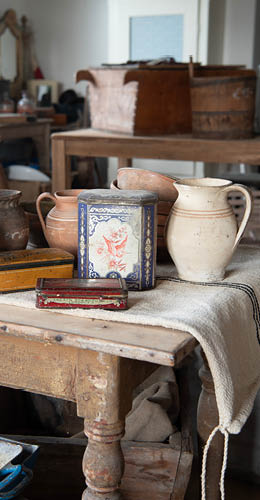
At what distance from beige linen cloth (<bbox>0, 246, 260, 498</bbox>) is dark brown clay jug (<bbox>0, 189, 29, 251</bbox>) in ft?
0.49

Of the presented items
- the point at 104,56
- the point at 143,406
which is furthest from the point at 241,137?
the point at 104,56

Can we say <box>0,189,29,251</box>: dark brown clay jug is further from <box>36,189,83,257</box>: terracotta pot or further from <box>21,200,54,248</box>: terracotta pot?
<box>21,200,54,248</box>: terracotta pot

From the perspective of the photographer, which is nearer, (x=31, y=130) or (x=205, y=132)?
(x=205, y=132)

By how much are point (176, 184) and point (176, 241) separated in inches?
4.2

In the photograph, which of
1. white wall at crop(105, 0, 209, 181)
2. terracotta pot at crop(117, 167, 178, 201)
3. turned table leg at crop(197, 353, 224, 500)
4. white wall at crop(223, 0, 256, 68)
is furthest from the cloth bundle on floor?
white wall at crop(223, 0, 256, 68)

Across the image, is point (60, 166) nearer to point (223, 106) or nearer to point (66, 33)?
point (223, 106)

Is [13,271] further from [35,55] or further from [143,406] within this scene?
[35,55]

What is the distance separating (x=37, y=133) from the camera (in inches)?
201

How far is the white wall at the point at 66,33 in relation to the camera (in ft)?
20.8

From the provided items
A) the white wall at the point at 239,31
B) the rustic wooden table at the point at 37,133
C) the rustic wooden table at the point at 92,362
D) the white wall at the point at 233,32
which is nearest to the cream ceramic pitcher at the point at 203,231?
the rustic wooden table at the point at 92,362

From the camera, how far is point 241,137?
2541mm

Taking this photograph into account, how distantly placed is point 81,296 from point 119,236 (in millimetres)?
141

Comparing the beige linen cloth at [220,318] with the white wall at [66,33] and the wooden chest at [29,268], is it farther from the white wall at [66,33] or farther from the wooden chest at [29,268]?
the white wall at [66,33]

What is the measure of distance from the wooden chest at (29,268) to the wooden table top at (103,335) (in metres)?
0.09
